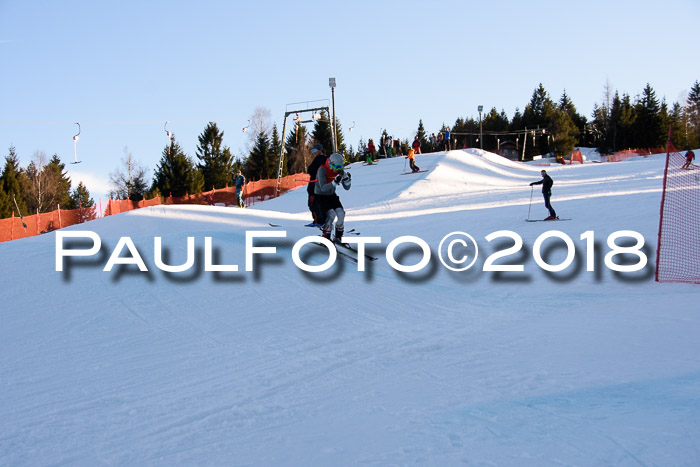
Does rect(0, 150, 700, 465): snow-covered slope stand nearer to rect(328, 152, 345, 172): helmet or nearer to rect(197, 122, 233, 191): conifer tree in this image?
rect(328, 152, 345, 172): helmet

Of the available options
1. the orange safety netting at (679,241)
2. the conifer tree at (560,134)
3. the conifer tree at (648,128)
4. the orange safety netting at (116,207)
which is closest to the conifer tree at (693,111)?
the conifer tree at (648,128)

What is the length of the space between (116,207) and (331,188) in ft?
64.8

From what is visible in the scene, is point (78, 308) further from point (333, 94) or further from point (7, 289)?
point (333, 94)

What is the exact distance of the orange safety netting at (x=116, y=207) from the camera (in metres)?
22.1

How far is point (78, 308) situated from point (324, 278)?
3.87 m

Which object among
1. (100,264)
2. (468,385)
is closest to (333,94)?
(100,264)

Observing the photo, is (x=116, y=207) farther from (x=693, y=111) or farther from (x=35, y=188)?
(x=693, y=111)

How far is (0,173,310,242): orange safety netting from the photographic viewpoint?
2214 centimetres

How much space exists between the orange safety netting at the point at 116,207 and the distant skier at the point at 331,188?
653 inches

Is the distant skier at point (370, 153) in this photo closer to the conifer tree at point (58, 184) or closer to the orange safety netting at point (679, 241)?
the orange safety netting at point (679, 241)

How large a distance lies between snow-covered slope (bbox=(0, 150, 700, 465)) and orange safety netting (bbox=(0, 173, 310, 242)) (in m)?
12.3

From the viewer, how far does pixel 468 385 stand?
4.71m

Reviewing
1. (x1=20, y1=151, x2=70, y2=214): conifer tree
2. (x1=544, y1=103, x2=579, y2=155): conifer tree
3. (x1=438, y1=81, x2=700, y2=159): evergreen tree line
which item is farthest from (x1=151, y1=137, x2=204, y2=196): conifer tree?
(x1=544, y1=103, x2=579, y2=155): conifer tree

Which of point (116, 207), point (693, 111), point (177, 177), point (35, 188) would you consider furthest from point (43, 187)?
point (693, 111)
